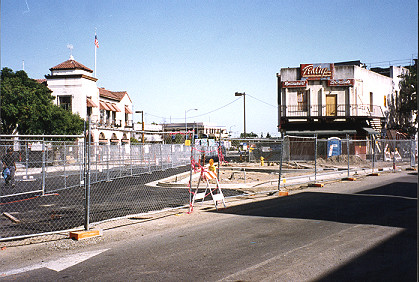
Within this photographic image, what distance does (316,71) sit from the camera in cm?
4006

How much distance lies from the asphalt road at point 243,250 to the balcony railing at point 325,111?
3090cm

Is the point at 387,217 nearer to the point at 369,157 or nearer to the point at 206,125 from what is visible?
the point at 369,157

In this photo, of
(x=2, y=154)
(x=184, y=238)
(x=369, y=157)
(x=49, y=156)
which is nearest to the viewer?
(x=184, y=238)

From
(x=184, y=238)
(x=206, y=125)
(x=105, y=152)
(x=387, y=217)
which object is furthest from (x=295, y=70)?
(x=206, y=125)

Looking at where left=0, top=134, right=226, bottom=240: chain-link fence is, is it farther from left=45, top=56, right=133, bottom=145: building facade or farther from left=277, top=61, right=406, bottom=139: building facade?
left=45, top=56, right=133, bottom=145: building facade


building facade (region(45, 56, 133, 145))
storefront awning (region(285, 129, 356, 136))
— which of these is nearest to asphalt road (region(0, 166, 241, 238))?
storefront awning (region(285, 129, 356, 136))

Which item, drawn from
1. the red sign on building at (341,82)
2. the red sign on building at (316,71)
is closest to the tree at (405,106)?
the red sign on building at (341,82)

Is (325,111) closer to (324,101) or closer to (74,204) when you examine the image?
(324,101)

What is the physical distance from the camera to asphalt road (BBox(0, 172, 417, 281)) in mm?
5277

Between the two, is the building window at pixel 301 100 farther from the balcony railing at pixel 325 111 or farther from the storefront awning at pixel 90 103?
the storefront awning at pixel 90 103

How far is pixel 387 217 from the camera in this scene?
29.3ft

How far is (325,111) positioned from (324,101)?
1112mm

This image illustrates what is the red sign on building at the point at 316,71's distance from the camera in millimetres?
39812

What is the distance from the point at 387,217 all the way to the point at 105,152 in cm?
1459
